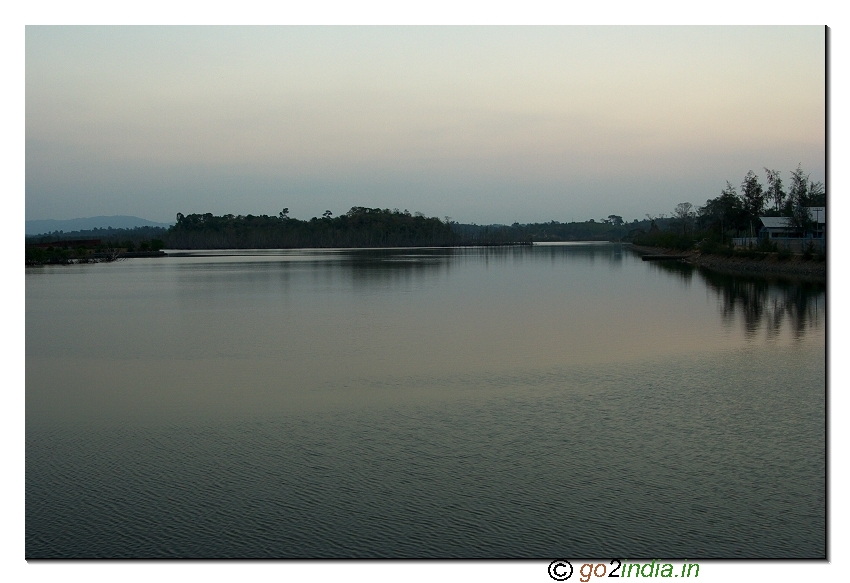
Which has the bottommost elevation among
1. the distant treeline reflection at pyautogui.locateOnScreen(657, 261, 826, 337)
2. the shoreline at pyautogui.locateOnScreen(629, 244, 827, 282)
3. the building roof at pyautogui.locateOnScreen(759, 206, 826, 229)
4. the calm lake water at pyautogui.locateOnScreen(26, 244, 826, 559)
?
the calm lake water at pyautogui.locateOnScreen(26, 244, 826, 559)

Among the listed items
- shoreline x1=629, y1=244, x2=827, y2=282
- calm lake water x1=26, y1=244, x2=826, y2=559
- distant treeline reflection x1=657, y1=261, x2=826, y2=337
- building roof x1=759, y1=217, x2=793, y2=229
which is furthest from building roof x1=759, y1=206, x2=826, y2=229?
calm lake water x1=26, y1=244, x2=826, y2=559

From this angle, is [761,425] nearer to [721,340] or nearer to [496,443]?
[496,443]

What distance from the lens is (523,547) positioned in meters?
4.79

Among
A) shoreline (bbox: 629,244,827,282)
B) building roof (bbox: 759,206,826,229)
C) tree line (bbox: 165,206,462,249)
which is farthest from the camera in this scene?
tree line (bbox: 165,206,462,249)

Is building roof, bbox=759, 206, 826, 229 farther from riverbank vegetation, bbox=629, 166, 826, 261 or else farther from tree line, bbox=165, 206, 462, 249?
tree line, bbox=165, 206, 462, 249

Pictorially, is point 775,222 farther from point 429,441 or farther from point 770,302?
point 429,441

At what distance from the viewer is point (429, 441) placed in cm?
681

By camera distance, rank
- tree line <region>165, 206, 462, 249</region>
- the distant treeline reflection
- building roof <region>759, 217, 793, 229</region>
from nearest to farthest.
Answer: the distant treeline reflection < building roof <region>759, 217, 793, 229</region> < tree line <region>165, 206, 462, 249</region>

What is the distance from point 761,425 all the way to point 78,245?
175 feet

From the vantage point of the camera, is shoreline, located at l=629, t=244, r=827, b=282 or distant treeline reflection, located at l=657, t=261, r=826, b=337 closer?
distant treeline reflection, located at l=657, t=261, r=826, b=337

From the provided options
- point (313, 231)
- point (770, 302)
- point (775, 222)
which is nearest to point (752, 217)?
point (775, 222)

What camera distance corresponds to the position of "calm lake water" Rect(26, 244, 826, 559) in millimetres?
4984
